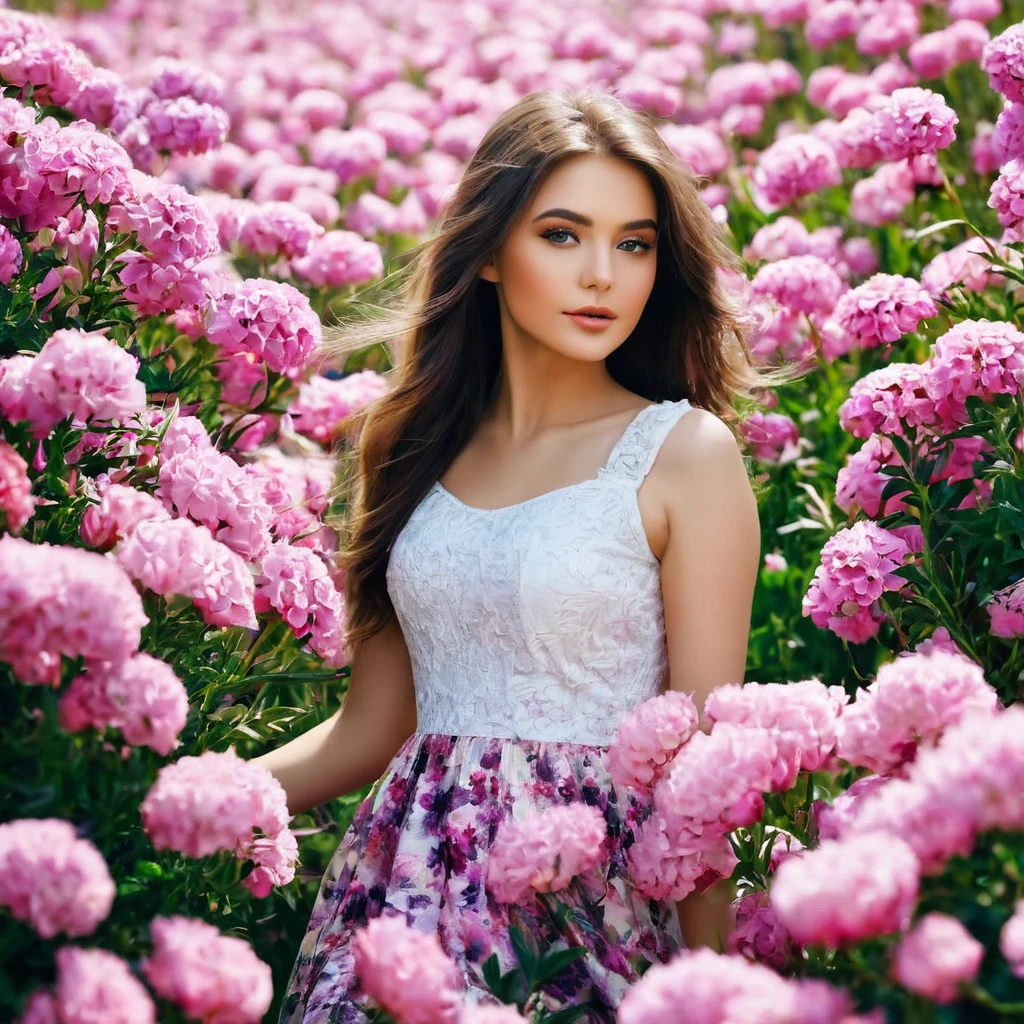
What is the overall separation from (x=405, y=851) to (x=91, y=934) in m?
0.77

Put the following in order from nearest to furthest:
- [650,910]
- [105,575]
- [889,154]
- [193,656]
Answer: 1. [105,575]
2. [193,656]
3. [650,910]
4. [889,154]

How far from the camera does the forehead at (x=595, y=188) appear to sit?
7.88 ft

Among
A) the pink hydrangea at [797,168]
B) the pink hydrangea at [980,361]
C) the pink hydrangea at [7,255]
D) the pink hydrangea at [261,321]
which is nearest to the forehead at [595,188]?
the pink hydrangea at [261,321]

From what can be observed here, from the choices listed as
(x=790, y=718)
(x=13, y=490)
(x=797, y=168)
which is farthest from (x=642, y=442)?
(x=797, y=168)

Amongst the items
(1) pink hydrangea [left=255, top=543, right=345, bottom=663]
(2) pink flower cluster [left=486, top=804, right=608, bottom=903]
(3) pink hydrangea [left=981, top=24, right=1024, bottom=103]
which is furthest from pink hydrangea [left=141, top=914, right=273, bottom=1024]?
(3) pink hydrangea [left=981, top=24, right=1024, bottom=103]

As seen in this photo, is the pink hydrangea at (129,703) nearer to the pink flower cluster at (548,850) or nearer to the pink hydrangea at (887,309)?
the pink flower cluster at (548,850)

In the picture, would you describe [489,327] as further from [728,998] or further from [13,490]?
[728,998]

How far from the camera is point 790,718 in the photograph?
1.68m

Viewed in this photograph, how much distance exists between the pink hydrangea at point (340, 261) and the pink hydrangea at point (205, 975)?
219 centimetres

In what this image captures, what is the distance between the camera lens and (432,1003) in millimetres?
1474

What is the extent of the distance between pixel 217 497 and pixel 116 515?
0.19 meters

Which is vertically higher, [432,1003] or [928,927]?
[928,927]

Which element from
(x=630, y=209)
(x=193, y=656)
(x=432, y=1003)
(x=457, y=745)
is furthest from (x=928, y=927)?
(x=630, y=209)

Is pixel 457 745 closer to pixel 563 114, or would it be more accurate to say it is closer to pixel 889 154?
pixel 563 114
